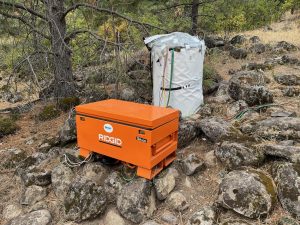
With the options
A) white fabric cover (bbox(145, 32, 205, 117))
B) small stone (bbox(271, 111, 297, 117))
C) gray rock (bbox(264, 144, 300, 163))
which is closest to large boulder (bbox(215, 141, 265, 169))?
gray rock (bbox(264, 144, 300, 163))

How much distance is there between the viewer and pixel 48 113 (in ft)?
17.5

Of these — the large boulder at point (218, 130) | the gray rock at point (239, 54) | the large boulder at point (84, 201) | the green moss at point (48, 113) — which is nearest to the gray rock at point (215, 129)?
the large boulder at point (218, 130)

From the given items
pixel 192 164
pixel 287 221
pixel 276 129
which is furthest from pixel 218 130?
pixel 287 221

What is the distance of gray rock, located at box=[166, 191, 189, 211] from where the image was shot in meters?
3.09

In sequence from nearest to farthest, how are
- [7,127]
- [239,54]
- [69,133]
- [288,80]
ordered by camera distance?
[69,133] < [7,127] < [288,80] < [239,54]

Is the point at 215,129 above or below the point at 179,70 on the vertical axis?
below

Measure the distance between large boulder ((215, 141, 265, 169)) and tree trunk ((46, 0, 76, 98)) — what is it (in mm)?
3169

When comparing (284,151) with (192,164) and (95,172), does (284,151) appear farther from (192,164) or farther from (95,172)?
(95,172)

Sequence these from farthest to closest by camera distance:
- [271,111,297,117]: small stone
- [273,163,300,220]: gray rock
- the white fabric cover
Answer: the white fabric cover → [271,111,297,117]: small stone → [273,163,300,220]: gray rock

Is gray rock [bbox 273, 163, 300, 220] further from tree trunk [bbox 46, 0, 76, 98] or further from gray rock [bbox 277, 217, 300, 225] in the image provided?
tree trunk [bbox 46, 0, 76, 98]

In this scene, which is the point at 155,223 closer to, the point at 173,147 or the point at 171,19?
the point at 173,147

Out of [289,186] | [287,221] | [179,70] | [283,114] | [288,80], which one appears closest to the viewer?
[287,221]

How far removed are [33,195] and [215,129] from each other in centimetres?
235

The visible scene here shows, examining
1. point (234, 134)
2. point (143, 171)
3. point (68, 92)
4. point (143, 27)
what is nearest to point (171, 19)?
point (143, 27)
